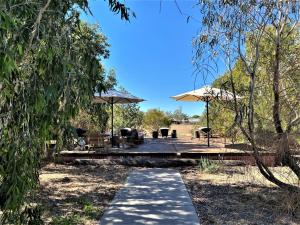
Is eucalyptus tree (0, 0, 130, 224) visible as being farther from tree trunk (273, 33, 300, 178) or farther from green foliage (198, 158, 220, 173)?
green foliage (198, 158, 220, 173)

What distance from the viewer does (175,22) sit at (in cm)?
655

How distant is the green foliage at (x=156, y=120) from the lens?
27516 mm

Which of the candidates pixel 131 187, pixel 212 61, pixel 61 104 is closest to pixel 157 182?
pixel 131 187

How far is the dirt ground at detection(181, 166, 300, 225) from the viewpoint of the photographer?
5.46 metres

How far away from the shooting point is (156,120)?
27547 mm

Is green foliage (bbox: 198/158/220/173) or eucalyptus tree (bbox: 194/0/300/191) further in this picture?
green foliage (bbox: 198/158/220/173)

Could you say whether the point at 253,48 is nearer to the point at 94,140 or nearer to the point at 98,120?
the point at 98,120

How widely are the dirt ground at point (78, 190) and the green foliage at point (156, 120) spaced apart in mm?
16732

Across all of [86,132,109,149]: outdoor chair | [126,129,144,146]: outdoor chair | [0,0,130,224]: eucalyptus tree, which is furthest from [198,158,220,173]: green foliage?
[0,0,130,224]: eucalyptus tree

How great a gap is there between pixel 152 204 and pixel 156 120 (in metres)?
21.4

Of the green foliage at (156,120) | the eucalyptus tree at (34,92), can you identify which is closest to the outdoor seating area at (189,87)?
the eucalyptus tree at (34,92)

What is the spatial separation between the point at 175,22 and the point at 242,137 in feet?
7.70

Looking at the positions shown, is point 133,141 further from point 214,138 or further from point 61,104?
point 61,104

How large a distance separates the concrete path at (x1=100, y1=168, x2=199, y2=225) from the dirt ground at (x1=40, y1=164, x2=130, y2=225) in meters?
0.22
